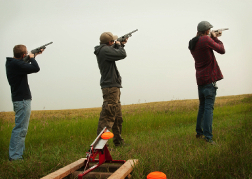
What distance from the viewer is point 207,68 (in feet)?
14.9

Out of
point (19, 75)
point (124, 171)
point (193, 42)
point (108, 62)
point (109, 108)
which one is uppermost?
point (193, 42)

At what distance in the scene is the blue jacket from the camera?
411 cm

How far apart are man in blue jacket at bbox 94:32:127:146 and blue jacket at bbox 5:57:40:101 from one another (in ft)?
4.42

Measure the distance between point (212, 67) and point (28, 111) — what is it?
394 cm

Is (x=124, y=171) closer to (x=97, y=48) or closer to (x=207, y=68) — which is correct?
(x=97, y=48)

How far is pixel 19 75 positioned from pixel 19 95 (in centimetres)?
41

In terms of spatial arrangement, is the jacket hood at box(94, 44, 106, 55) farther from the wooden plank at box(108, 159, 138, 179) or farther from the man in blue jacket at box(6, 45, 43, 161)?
the wooden plank at box(108, 159, 138, 179)

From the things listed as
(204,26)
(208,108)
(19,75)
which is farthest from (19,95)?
(204,26)

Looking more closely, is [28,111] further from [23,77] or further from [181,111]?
[181,111]

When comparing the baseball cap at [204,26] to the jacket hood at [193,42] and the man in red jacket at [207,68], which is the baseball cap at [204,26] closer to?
the man in red jacket at [207,68]

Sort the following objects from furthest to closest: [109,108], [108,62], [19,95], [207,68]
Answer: [207,68] < [108,62] < [109,108] < [19,95]

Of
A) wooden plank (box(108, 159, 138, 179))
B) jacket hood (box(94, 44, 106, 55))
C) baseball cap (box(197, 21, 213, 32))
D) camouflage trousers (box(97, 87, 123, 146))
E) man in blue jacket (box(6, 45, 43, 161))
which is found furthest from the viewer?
baseball cap (box(197, 21, 213, 32))

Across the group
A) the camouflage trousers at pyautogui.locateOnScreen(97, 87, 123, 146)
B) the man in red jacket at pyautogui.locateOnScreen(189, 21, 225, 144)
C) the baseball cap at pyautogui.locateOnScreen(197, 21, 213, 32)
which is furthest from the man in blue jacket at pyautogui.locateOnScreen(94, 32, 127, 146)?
the baseball cap at pyautogui.locateOnScreen(197, 21, 213, 32)

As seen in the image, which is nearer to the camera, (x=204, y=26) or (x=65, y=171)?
(x=65, y=171)
